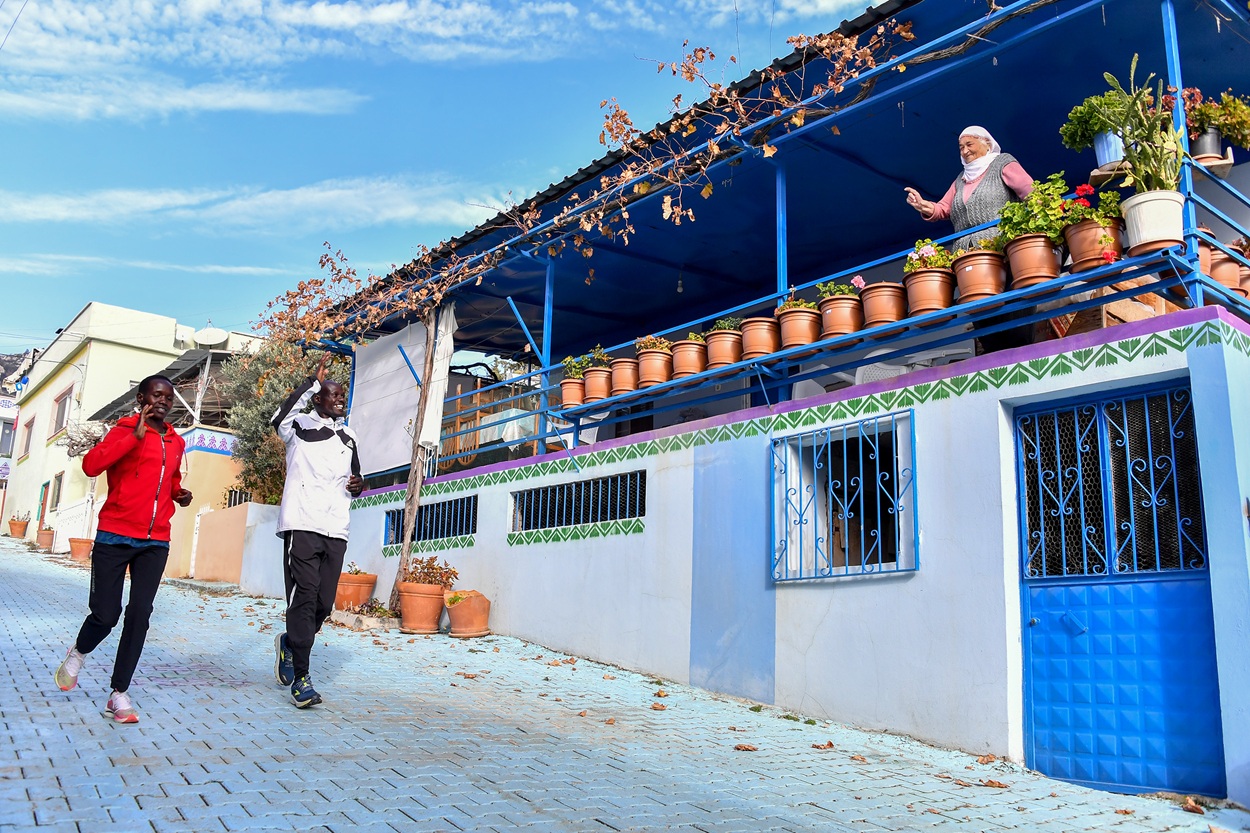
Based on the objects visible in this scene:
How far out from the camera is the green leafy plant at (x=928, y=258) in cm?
677

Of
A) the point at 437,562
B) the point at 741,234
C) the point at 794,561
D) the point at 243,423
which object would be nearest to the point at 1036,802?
the point at 794,561

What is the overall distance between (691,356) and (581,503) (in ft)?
6.34

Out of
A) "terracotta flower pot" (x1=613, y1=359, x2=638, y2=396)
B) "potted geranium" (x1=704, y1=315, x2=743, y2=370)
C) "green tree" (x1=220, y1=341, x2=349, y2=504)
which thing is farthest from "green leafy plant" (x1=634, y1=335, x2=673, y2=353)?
"green tree" (x1=220, y1=341, x2=349, y2=504)

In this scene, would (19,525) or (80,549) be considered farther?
(19,525)

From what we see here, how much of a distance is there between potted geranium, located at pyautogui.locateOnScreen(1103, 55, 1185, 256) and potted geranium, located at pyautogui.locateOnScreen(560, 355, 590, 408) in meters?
5.24

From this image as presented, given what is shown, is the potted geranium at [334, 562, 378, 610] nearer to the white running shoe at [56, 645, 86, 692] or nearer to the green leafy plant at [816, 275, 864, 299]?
the white running shoe at [56, 645, 86, 692]

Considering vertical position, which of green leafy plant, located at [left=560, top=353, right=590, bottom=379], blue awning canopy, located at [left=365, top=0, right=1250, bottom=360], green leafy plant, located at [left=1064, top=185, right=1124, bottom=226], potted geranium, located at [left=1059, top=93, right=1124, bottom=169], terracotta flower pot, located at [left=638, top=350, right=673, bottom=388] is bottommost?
terracotta flower pot, located at [left=638, top=350, right=673, bottom=388]

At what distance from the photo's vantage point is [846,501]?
271 inches

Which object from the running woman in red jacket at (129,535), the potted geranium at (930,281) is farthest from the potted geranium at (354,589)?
the potted geranium at (930,281)

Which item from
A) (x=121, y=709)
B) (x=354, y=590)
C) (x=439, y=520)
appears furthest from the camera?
(x=439, y=520)

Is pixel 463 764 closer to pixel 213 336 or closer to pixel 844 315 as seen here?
pixel 844 315

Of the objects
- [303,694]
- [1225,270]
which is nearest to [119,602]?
[303,694]

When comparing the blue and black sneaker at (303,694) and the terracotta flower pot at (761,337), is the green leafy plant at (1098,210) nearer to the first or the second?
the terracotta flower pot at (761,337)

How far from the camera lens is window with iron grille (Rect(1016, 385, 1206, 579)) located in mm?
5242
